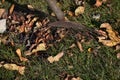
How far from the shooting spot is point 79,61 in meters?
3.68

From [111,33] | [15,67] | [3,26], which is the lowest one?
[15,67]

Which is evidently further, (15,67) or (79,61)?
(15,67)

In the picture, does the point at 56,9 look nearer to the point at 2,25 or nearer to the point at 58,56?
the point at 58,56

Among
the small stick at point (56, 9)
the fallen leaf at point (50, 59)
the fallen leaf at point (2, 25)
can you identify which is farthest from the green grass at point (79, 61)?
the fallen leaf at point (2, 25)

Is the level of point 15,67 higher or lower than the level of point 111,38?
lower

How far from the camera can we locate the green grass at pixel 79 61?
138 inches

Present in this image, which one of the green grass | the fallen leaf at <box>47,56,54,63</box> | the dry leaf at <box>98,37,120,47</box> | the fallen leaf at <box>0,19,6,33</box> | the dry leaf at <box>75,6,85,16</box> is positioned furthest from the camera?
the fallen leaf at <box>0,19,6,33</box>

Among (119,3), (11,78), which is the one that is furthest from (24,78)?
(119,3)

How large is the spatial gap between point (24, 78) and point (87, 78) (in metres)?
0.69

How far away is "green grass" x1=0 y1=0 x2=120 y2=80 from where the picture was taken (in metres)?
3.49

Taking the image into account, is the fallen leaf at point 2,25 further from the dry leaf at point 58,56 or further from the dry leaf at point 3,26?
the dry leaf at point 58,56

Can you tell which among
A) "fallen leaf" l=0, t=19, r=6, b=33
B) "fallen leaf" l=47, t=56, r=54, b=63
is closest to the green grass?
"fallen leaf" l=47, t=56, r=54, b=63

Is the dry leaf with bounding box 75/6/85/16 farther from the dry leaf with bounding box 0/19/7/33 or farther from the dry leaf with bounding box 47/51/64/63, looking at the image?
the dry leaf with bounding box 0/19/7/33

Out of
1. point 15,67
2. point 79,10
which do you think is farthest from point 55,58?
point 79,10
